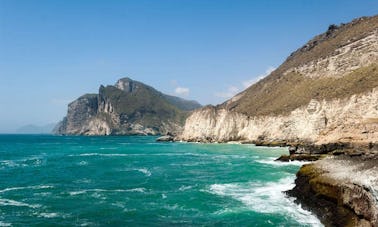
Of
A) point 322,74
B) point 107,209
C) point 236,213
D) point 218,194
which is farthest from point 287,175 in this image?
point 322,74

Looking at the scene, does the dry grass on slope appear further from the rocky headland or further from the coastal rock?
the coastal rock

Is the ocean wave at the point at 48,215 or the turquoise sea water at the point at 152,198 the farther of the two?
the ocean wave at the point at 48,215

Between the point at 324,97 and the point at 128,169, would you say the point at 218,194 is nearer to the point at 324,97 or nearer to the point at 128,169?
Answer: the point at 128,169

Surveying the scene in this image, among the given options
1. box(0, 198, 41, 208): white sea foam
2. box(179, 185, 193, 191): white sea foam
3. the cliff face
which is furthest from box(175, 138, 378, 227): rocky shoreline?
the cliff face

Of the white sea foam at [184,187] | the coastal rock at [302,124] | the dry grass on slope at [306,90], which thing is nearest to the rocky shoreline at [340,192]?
the white sea foam at [184,187]

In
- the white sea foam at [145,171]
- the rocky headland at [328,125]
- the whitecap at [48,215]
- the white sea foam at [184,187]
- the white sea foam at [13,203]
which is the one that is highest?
the rocky headland at [328,125]

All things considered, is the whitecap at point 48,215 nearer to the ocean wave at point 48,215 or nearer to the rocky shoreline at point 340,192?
the ocean wave at point 48,215

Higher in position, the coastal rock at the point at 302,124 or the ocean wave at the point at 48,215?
the coastal rock at the point at 302,124

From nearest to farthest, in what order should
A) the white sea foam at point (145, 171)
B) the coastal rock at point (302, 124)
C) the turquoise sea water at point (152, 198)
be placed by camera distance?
the turquoise sea water at point (152, 198), the white sea foam at point (145, 171), the coastal rock at point (302, 124)
